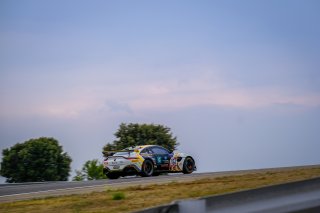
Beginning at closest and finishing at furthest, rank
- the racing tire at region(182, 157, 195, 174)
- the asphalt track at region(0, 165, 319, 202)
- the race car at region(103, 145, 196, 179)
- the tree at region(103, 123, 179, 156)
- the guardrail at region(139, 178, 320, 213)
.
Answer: the guardrail at region(139, 178, 320, 213) < the asphalt track at region(0, 165, 319, 202) < the race car at region(103, 145, 196, 179) < the racing tire at region(182, 157, 195, 174) < the tree at region(103, 123, 179, 156)

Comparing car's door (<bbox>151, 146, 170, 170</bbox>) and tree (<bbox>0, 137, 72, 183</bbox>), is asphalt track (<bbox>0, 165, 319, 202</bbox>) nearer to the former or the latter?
car's door (<bbox>151, 146, 170, 170</bbox>)

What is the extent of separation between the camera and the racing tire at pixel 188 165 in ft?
75.4

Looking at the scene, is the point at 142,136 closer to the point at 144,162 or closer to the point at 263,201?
the point at 144,162

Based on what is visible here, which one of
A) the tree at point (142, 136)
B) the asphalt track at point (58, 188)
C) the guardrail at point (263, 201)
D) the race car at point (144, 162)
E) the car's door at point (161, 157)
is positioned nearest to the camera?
the guardrail at point (263, 201)

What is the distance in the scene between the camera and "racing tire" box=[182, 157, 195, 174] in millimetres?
22984

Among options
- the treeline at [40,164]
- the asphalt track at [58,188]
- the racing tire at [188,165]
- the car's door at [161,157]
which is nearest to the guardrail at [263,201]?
the asphalt track at [58,188]

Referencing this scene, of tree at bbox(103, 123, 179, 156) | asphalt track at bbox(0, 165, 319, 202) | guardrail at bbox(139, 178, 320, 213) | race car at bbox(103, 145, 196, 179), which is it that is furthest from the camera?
tree at bbox(103, 123, 179, 156)

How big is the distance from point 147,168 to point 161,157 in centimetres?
104

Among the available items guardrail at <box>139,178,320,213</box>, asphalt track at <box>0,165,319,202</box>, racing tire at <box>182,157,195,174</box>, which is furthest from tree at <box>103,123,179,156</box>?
guardrail at <box>139,178,320,213</box>

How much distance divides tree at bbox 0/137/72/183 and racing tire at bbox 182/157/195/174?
474 inches

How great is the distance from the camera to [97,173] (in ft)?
104

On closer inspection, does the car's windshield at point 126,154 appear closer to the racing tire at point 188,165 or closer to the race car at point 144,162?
the race car at point 144,162

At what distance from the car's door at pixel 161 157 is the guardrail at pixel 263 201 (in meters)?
16.1

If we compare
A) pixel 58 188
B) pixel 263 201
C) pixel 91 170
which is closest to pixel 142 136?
pixel 91 170
